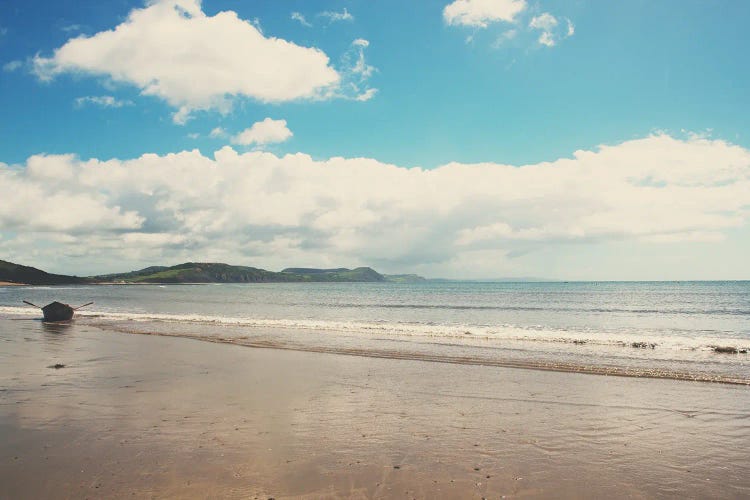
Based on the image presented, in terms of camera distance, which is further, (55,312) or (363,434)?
(55,312)

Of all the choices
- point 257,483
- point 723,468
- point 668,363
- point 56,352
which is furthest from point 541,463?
point 56,352

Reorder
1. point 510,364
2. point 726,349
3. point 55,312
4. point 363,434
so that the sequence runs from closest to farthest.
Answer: point 363,434, point 510,364, point 726,349, point 55,312

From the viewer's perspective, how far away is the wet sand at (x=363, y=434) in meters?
8.05

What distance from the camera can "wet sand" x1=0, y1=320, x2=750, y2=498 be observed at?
805cm

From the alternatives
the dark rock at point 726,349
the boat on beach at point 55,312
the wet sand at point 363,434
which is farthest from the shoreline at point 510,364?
the boat on beach at point 55,312

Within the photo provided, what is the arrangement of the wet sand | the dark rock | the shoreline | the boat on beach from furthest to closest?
the boat on beach → the dark rock → the shoreline → the wet sand

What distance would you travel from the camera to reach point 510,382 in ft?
55.7

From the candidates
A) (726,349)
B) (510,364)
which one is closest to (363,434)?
(510,364)

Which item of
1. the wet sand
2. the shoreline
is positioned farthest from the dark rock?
the wet sand

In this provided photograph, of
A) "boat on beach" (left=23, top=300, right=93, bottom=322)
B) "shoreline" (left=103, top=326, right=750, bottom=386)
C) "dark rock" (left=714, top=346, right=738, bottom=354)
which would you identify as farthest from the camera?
"boat on beach" (left=23, top=300, right=93, bottom=322)

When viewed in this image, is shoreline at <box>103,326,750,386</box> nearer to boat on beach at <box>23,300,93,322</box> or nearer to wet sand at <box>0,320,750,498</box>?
wet sand at <box>0,320,750,498</box>

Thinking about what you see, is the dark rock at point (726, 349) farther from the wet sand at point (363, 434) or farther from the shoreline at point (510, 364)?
the wet sand at point (363, 434)

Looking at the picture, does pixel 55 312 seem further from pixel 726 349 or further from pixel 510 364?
pixel 726 349

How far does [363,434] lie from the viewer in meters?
10.8
